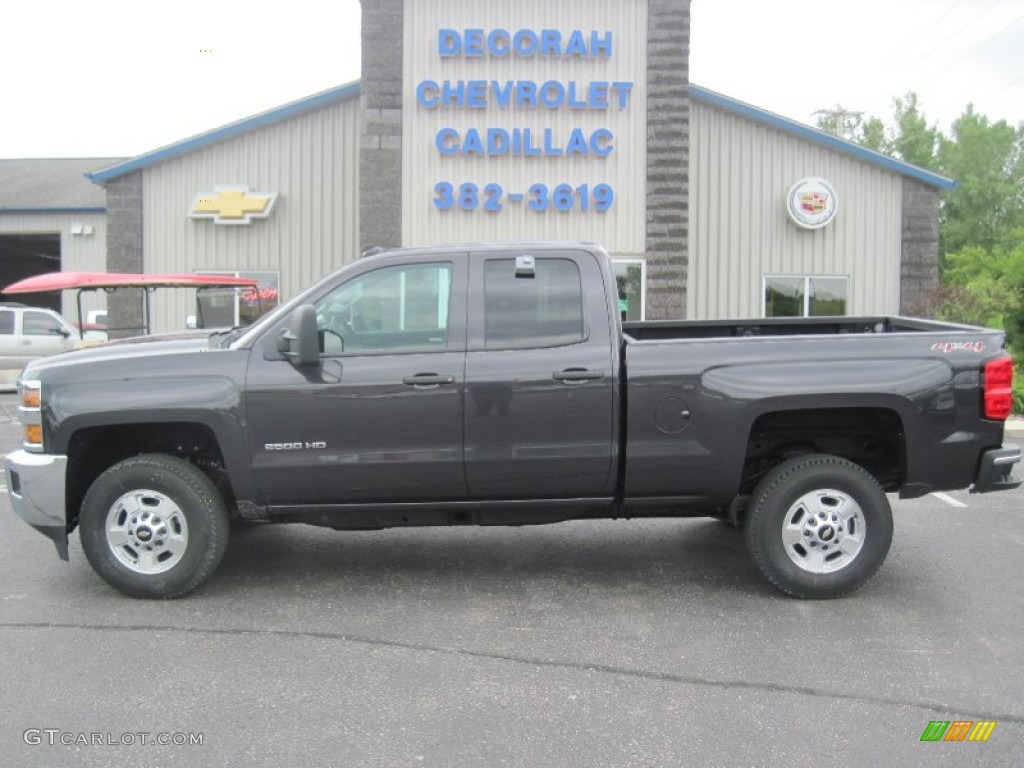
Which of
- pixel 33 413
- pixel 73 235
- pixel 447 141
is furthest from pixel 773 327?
pixel 73 235

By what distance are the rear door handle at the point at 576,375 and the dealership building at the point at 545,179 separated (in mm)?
11431

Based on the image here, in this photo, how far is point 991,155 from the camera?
164 ft

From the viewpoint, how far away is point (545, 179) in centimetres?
1691

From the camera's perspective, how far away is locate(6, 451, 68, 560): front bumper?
545cm

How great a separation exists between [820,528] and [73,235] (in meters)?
29.5

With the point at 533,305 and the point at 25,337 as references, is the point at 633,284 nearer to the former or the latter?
the point at 533,305

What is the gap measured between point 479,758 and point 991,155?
53.2 metres

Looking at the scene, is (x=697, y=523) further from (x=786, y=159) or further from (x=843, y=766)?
(x=786, y=159)

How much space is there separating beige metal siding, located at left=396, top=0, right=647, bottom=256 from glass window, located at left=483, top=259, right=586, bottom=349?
11.2 metres

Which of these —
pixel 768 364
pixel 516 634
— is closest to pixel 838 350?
pixel 768 364

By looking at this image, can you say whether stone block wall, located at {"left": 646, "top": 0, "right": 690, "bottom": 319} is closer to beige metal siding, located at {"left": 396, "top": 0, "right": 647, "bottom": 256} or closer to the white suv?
beige metal siding, located at {"left": 396, "top": 0, "right": 647, "bottom": 256}

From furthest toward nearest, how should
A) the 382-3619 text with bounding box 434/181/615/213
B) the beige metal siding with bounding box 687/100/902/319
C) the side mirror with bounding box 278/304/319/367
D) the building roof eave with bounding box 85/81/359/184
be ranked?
the beige metal siding with bounding box 687/100/902/319 → the building roof eave with bounding box 85/81/359/184 → the 382-3619 text with bounding box 434/181/615/213 → the side mirror with bounding box 278/304/319/367

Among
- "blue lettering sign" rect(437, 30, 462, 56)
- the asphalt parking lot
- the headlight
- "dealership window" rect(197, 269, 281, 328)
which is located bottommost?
the asphalt parking lot

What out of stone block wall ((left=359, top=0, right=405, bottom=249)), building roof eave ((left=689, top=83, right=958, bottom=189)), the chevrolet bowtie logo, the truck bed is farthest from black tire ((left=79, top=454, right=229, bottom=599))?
building roof eave ((left=689, top=83, right=958, bottom=189))
